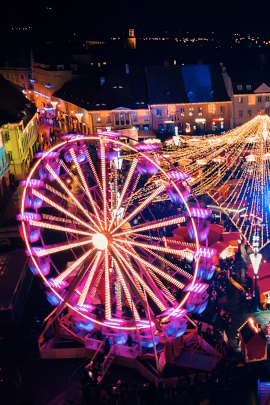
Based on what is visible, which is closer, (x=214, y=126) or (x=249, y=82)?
(x=249, y=82)

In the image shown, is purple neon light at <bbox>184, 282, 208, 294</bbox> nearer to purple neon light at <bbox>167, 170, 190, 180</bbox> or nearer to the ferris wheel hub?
the ferris wheel hub

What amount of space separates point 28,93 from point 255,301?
7061 cm

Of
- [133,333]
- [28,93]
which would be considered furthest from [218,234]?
[28,93]

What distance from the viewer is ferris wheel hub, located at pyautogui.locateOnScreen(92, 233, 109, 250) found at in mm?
20219

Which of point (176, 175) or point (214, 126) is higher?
point (214, 126)

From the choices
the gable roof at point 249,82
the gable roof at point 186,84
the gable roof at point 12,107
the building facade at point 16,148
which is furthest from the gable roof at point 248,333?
the gable roof at point 249,82

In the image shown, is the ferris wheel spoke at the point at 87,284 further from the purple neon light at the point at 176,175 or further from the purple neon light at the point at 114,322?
the purple neon light at the point at 176,175

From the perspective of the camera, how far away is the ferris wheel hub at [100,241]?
796 inches

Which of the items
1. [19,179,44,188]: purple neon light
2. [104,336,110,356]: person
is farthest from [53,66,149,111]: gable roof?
[104,336,110,356]: person

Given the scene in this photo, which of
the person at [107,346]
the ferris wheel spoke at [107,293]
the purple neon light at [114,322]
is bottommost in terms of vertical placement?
the person at [107,346]

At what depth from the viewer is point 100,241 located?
798 inches

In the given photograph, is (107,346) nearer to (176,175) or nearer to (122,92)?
(176,175)

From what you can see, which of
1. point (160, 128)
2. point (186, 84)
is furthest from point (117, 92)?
point (186, 84)

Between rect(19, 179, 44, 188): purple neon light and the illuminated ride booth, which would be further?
rect(19, 179, 44, 188): purple neon light
